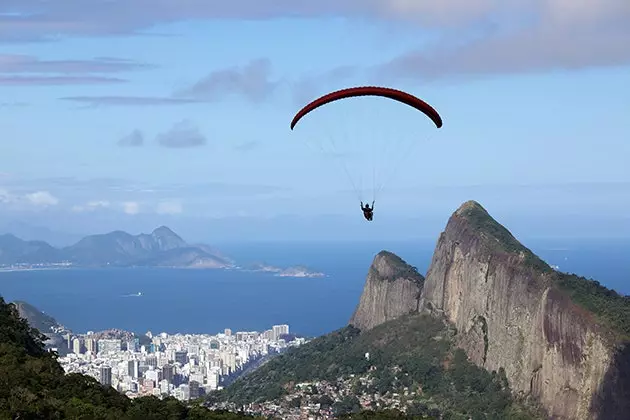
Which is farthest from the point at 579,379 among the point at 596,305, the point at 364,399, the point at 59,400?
the point at 59,400

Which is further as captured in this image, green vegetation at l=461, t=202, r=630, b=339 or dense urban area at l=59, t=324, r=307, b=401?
dense urban area at l=59, t=324, r=307, b=401

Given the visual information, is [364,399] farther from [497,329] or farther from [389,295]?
[389,295]

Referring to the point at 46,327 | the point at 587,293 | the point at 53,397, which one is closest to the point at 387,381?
the point at 587,293

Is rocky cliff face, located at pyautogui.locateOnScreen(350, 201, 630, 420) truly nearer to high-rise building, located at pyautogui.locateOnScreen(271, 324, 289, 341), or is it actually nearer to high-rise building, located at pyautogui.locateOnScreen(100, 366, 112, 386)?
high-rise building, located at pyautogui.locateOnScreen(100, 366, 112, 386)

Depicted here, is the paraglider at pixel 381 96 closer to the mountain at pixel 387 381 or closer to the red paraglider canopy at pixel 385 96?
the red paraglider canopy at pixel 385 96

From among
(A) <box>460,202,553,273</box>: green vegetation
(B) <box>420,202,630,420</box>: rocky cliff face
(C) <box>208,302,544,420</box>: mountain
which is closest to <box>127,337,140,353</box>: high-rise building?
(C) <box>208,302,544,420</box>: mountain

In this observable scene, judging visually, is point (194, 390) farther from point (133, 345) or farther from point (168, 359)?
point (133, 345)
